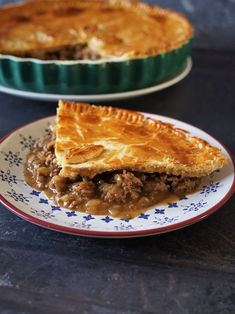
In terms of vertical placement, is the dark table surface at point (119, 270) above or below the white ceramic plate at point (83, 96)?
above

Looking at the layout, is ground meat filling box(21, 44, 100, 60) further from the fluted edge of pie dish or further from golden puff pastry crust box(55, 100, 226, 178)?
golden puff pastry crust box(55, 100, 226, 178)

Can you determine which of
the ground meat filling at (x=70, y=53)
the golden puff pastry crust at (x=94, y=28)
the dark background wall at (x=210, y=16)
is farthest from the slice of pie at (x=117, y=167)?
the dark background wall at (x=210, y=16)

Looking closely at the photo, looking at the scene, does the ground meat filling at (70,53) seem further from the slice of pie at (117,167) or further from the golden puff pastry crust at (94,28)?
the slice of pie at (117,167)

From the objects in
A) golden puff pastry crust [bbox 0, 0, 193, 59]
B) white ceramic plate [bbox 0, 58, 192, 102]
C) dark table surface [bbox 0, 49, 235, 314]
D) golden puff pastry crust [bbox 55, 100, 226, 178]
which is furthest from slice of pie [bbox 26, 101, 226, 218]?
golden puff pastry crust [bbox 0, 0, 193, 59]

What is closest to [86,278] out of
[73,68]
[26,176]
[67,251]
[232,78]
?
[67,251]

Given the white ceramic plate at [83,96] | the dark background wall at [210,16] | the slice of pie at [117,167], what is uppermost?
the slice of pie at [117,167]

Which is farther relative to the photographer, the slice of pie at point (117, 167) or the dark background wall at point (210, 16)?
the dark background wall at point (210, 16)
